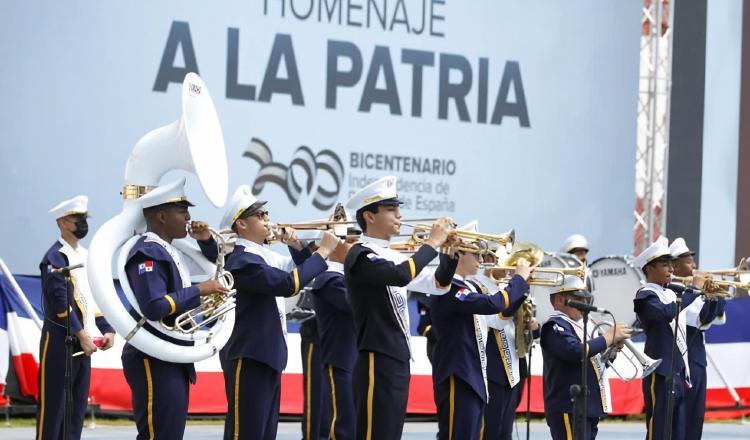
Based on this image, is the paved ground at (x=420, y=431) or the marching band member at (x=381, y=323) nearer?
the marching band member at (x=381, y=323)

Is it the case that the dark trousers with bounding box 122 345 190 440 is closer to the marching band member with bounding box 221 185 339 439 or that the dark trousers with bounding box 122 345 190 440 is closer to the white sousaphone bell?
the white sousaphone bell

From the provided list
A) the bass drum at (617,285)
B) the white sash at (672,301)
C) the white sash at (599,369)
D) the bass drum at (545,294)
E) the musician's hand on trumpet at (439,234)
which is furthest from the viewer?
the bass drum at (617,285)

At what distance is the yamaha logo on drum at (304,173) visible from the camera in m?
12.3

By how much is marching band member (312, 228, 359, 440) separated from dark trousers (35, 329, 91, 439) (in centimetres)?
168

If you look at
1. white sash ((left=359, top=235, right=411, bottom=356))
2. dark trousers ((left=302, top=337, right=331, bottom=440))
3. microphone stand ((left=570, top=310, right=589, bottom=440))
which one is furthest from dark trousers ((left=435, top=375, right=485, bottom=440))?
dark trousers ((left=302, top=337, right=331, bottom=440))

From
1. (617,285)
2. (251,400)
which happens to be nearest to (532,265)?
(251,400)

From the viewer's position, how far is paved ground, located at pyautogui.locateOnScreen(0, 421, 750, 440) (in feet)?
36.3

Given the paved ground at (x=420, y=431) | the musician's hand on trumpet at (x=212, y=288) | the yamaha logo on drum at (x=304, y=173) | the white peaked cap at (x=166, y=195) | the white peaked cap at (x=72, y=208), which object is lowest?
the paved ground at (x=420, y=431)

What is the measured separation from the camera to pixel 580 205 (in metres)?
14.0

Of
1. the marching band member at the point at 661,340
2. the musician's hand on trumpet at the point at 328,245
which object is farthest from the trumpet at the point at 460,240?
the marching band member at the point at 661,340

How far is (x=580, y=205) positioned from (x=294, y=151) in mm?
3196

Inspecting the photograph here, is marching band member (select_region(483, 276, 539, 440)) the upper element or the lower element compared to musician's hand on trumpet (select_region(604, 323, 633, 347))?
lower

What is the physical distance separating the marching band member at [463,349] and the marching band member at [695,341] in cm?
201

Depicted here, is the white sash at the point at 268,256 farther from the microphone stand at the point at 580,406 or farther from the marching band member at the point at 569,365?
the marching band member at the point at 569,365
